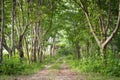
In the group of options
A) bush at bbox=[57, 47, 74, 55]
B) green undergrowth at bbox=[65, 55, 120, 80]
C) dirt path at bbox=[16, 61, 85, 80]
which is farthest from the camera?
bush at bbox=[57, 47, 74, 55]

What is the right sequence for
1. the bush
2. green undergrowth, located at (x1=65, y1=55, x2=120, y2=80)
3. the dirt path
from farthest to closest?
the bush
green undergrowth, located at (x1=65, y1=55, x2=120, y2=80)
the dirt path

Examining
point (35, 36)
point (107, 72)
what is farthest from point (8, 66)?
point (35, 36)

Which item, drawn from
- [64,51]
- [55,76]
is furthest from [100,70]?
[64,51]

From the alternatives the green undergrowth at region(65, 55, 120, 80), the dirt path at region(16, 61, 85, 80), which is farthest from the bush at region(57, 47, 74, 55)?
the dirt path at region(16, 61, 85, 80)

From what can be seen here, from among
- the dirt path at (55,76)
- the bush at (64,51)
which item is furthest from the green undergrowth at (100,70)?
the bush at (64,51)

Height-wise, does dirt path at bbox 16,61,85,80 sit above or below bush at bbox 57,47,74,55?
above

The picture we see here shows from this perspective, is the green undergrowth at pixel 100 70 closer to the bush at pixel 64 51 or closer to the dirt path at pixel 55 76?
the dirt path at pixel 55 76

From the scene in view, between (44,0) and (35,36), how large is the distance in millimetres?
3944

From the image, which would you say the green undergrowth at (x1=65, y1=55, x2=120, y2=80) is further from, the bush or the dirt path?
the bush

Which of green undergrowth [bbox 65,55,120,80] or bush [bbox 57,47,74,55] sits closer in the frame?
green undergrowth [bbox 65,55,120,80]

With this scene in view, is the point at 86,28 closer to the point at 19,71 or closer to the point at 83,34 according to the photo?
the point at 83,34

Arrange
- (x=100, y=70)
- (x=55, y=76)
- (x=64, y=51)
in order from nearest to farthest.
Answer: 1. (x=55, y=76)
2. (x=100, y=70)
3. (x=64, y=51)

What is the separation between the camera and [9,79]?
518 inches

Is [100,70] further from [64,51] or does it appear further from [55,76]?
[64,51]
